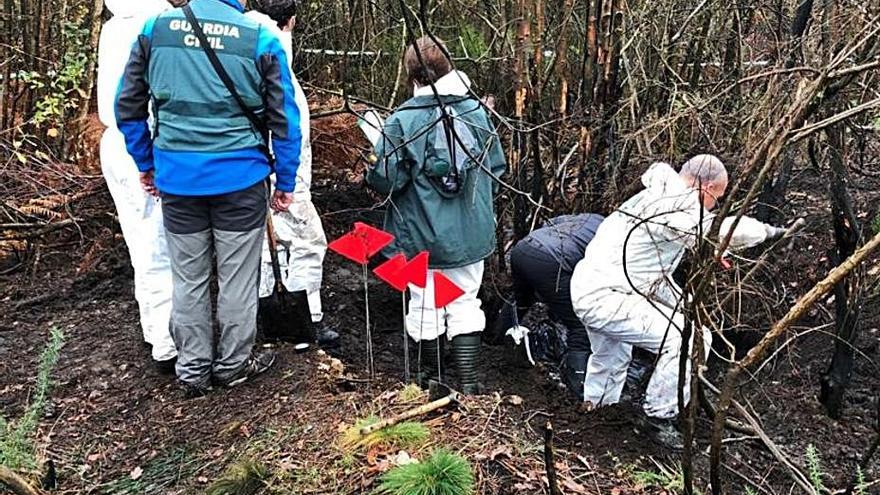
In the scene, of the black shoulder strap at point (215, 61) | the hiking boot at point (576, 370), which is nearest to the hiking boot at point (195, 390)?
the black shoulder strap at point (215, 61)

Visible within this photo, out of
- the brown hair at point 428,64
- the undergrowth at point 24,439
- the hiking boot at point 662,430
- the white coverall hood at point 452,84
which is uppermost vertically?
the brown hair at point 428,64

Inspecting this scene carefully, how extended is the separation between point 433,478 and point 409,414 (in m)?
0.56

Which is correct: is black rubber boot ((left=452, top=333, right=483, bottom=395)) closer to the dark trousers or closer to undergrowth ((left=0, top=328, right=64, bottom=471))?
the dark trousers

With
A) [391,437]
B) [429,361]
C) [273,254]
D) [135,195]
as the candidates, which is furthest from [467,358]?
[135,195]

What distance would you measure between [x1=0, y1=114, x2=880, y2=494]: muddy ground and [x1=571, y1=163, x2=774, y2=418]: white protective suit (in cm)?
41

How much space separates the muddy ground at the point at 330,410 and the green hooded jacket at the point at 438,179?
0.76 metres

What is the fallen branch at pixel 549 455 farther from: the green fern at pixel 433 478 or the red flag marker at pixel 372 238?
the red flag marker at pixel 372 238

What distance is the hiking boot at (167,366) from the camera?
13.4 feet

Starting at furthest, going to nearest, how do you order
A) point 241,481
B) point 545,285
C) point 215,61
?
point 545,285, point 215,61, point 241,481

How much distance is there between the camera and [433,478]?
2602 mm

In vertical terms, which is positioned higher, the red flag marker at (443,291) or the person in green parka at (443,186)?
the person in green parka at (443,186)

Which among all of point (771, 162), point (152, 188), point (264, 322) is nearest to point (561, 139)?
point (264, 322)

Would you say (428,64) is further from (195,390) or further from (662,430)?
(662,430)

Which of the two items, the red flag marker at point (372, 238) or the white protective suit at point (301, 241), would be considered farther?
the white protective suit at point (301, 241)
